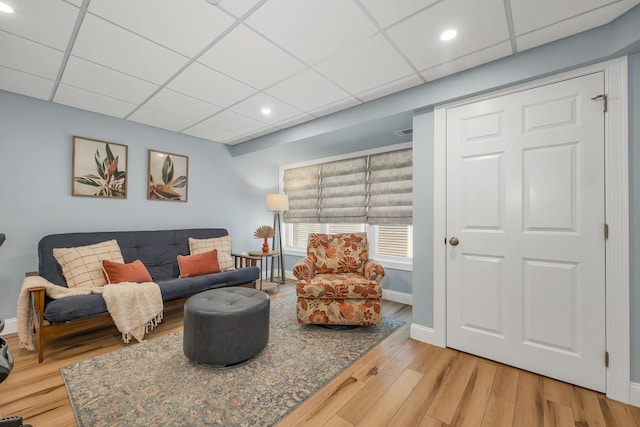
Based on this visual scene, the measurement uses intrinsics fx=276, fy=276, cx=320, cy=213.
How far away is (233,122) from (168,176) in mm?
1241

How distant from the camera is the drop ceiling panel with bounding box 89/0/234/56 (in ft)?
5.24

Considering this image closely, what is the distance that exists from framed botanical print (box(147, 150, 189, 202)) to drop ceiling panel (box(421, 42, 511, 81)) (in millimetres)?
3328

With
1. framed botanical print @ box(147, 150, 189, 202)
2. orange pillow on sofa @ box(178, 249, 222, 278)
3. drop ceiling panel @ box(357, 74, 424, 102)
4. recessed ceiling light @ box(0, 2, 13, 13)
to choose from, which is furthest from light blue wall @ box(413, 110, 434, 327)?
framed botanical print @ box(147, 150, 189, 202)

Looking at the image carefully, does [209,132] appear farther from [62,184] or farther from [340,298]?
[340,298]

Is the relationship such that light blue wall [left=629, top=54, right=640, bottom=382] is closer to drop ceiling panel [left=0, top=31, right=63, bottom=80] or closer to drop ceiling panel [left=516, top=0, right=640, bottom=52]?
drop ceiling panel [left=516, top=0, right=640, bottom=52]

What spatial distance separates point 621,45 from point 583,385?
2204 mm

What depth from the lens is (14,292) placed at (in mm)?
2760

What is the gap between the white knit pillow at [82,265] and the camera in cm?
264

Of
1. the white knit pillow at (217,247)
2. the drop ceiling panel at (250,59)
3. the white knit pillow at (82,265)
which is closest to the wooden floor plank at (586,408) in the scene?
the drop ceiling panel at (250,59)

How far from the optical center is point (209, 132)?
12.8 ft

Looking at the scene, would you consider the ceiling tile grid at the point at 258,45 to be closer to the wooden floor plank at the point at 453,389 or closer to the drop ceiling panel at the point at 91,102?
the drop ceiling panel at the point at 91,102

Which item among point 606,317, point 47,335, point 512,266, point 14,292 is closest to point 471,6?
point 512,266

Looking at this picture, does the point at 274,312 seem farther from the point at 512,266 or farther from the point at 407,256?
the point at 512,266

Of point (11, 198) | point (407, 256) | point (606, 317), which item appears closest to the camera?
point (606, 317)
